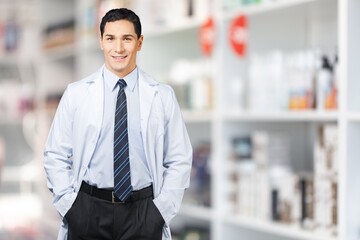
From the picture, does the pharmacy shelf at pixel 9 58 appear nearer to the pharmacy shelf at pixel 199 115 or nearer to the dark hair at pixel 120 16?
the pharmacy shelf at pixel 199 115

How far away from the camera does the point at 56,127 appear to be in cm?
137

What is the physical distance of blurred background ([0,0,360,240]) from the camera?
8.55 feet

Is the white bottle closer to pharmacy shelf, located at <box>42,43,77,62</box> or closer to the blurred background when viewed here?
the blurred background

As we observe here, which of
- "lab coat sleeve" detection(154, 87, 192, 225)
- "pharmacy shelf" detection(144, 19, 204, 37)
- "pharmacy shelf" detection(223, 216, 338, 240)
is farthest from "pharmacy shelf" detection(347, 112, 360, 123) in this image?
"lab coat sleeve" detection(154, 87, 192, 225)

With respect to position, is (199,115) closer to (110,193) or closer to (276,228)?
(276,228)

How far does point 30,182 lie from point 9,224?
2.70 feet

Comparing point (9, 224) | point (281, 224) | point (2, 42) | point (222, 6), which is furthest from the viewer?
point (2, 42)

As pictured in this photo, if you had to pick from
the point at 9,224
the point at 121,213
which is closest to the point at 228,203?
the point at 121,213

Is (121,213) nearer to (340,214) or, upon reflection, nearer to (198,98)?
(340,214)

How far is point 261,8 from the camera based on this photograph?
3031 mm

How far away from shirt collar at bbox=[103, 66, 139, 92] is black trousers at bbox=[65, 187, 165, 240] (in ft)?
0.69

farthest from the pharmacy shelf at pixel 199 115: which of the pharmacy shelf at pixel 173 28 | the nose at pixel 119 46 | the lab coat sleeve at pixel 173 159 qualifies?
the nose at pixel 119 46

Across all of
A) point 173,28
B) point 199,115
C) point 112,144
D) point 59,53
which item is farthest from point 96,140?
point 59,53

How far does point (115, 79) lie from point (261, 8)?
1758mm
